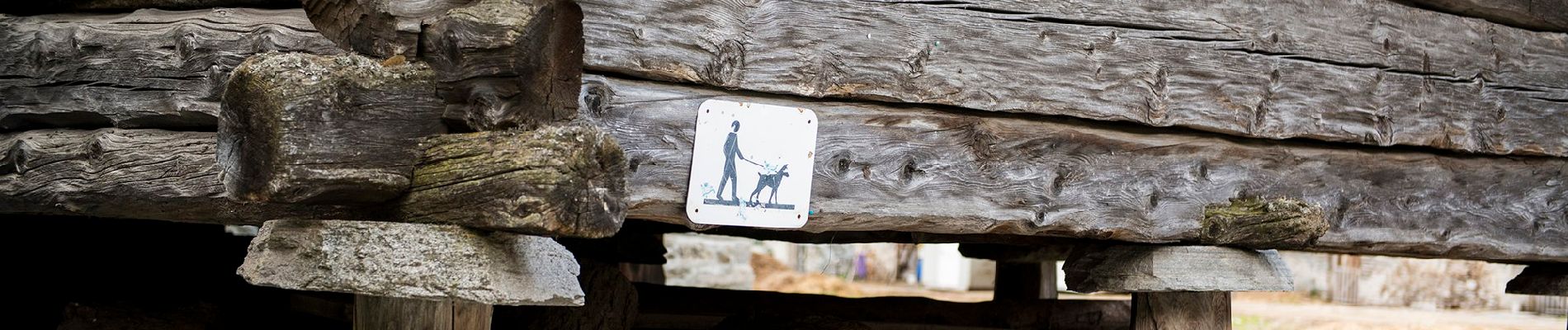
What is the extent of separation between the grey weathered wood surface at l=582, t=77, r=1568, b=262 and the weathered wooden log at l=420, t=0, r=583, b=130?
0.55ft

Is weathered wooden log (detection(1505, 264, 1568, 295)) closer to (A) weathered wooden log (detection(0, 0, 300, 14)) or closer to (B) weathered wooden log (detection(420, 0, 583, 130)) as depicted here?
(B) weathered wooden log (detection(420, 0, 583, 130))

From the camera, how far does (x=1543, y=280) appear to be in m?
4.81

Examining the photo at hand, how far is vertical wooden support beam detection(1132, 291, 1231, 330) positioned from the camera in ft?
13.2

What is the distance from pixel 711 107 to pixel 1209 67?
4.76ft

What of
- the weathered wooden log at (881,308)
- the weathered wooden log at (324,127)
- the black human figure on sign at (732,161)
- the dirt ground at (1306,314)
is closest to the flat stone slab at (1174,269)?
the black human figure on sign at (732,161)

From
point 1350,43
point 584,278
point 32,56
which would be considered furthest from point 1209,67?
point 32,56

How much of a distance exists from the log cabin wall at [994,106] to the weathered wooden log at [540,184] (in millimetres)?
281

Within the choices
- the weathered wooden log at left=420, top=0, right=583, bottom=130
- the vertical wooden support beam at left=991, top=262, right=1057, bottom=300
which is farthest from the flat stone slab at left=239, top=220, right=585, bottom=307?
the vertical wooden support beam at left=991, top=262, right=1057, bottom=300

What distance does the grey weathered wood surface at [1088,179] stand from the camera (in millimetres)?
2908

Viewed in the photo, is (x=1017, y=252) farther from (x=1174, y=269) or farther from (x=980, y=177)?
(x=980, y=177)

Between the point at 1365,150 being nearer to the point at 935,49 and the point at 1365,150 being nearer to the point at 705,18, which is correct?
the point at 935,49

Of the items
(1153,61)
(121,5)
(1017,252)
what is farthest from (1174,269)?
(121,5)

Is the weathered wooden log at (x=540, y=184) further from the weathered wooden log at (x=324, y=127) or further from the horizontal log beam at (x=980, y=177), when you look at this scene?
the horizontal log beam at (x=980, y=177)

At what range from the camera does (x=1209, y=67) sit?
11.9 ft
